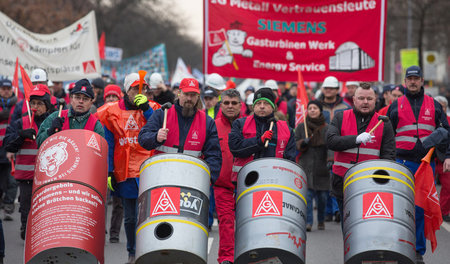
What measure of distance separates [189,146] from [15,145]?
2.90 metres

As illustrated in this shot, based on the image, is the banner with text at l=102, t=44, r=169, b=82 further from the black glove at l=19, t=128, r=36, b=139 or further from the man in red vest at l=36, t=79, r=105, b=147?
the man in red vest at l=36, t=79, r=105, b=147

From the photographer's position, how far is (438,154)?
802 centimetres

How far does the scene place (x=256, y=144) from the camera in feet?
22.7

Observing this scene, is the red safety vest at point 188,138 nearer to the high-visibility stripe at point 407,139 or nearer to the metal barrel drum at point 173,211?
the metal barrel drum at point 173,211

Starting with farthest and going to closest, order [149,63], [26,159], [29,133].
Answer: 1. [149,63]
2. [26,159]
3. [29,133]

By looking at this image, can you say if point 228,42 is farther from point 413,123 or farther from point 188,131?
point 188,131

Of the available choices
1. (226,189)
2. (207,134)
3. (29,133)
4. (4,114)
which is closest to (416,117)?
(226,189)

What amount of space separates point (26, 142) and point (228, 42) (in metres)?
4.19

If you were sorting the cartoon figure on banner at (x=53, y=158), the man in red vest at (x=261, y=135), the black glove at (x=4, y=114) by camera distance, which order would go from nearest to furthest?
the cartoon figure on banner at (x=53, y=158) → the man in red vest at (x=261, y=135) → the black glove at (x=4, y=114)

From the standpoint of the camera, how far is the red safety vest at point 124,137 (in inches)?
301

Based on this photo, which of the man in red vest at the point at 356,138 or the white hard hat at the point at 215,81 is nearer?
the man in red vest at the point at 356,138

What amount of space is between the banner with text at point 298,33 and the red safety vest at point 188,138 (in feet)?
16.7

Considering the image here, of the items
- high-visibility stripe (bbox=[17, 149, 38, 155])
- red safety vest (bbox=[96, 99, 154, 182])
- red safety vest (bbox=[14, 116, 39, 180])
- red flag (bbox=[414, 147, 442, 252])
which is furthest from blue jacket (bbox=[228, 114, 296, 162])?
high-visibility stripe (bbox=[17, 149, 38, 155])

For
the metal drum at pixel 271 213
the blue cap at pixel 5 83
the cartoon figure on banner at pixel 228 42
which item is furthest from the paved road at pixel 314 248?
the cartoon figure on banner at pixel 228 42
